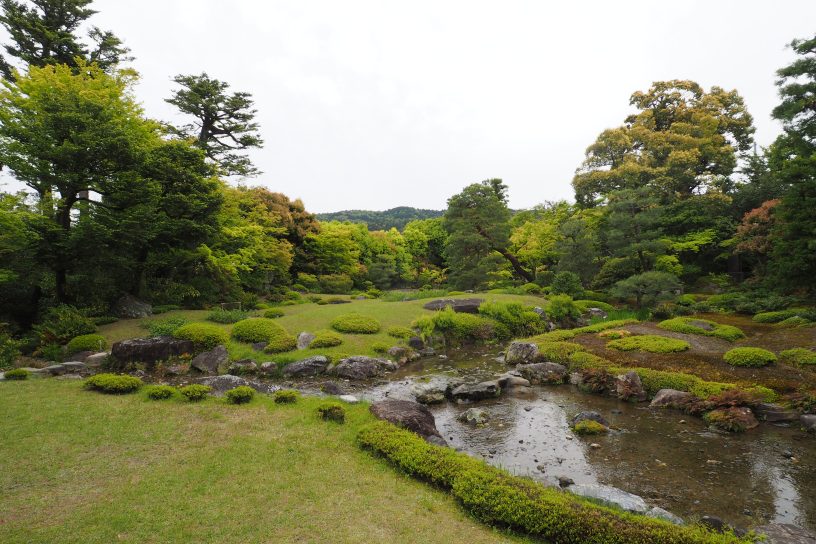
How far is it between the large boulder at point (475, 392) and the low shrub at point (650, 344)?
607 centimetres

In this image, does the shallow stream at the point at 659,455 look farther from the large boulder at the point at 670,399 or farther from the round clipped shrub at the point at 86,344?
the round clipped shrub at the point at 86,344

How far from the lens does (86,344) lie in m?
14.4

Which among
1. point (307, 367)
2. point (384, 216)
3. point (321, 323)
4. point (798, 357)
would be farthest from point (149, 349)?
point (384, 216)

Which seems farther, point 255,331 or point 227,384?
point 255,331

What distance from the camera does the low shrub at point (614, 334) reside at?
1639cm

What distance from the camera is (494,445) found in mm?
8844

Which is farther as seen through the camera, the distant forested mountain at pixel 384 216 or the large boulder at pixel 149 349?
the distant forested mountain at pixel 384 216

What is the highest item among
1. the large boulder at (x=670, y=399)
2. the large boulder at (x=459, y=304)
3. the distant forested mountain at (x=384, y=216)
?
the distant forested mountain at (x=384, y=216)

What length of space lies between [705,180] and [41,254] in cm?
4280

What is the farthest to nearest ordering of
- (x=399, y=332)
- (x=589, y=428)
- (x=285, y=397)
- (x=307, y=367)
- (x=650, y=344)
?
(x=399, y=332), (x=650, y=344), (x=307, y=367), (x=285, y=397), (x=589, y=428)

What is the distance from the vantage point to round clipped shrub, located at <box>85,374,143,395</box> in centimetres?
1026

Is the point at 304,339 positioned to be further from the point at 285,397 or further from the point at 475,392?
the point at 475,392

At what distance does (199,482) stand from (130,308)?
15210mm

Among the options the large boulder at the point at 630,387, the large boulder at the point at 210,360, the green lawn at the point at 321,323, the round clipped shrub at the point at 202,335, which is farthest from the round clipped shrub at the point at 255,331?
the large boulder at the point at 630,387
